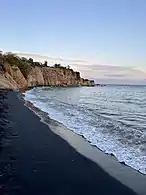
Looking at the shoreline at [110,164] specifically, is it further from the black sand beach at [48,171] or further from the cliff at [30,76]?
the cliff at [30,76]

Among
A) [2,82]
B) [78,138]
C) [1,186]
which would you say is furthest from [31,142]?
[2,82]

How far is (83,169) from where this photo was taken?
9102 millimetres

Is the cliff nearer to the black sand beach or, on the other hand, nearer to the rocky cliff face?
the rocky cliff face

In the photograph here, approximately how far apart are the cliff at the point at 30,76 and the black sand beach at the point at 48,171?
64099 millimetres

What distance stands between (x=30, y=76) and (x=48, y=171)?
121 m

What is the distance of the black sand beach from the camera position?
7.25 meters

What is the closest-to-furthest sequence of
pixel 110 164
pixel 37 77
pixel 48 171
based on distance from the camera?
1. pixel 48 171
2. pixel 110 164
3. pixel 37 77

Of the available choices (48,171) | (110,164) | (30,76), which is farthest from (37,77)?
(48,171)

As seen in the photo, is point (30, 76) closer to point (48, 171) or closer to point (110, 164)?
point (110, 164)

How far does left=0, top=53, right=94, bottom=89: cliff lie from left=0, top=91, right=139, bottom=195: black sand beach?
6410 cm

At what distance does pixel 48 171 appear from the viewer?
859cm

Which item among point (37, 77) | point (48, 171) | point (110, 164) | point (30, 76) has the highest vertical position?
point (30, 76)

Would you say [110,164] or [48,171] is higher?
[48,171]

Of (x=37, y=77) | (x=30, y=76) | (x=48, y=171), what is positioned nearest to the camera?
(x=48, y=171)
